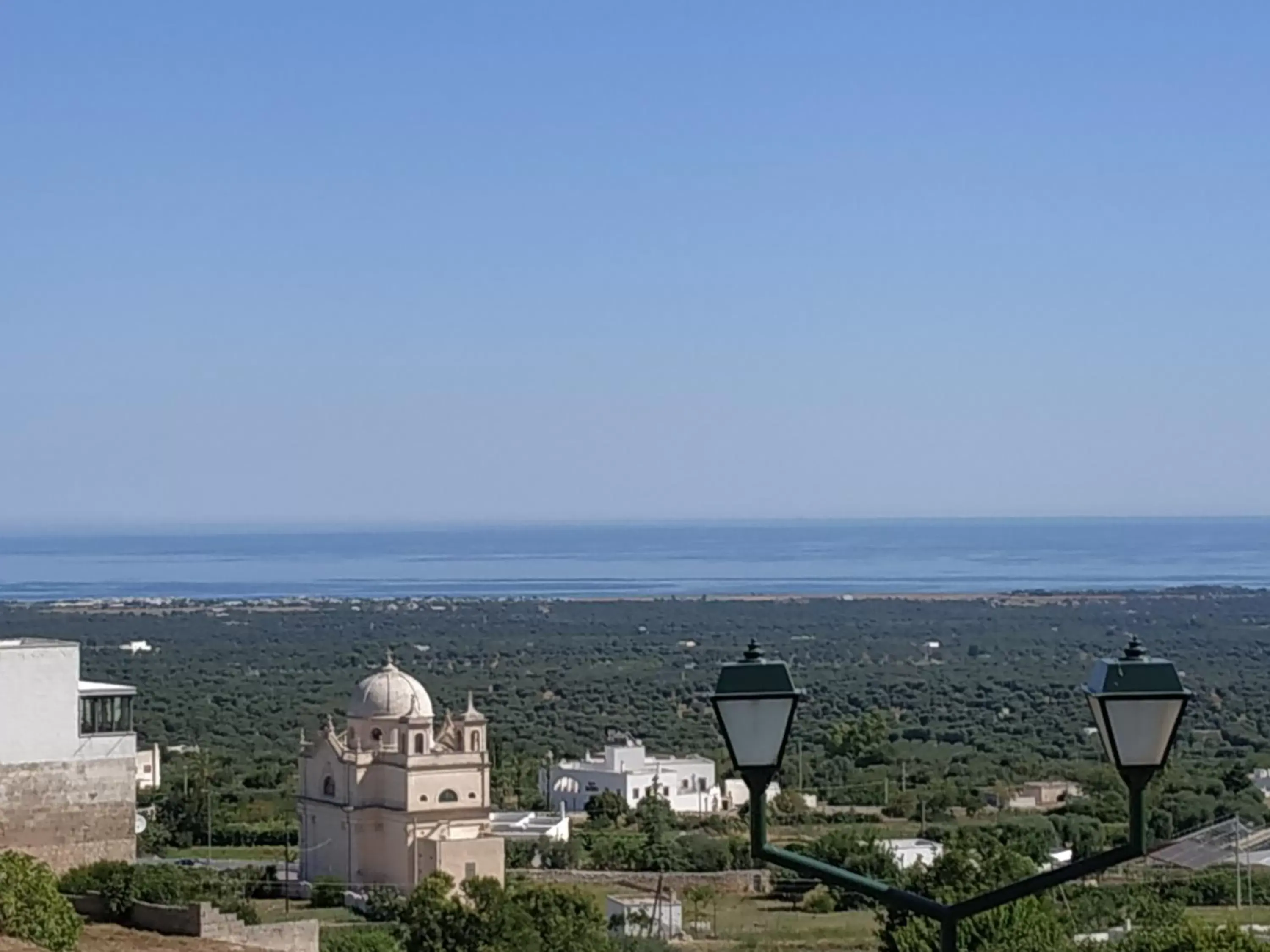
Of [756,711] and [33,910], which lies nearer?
[756,711]

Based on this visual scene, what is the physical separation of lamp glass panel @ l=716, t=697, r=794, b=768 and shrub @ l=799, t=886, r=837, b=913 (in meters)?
22.3

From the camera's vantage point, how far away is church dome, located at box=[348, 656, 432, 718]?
28.0 meters

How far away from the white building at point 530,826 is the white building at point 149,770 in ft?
23.6

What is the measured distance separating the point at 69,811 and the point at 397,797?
19.3 feet

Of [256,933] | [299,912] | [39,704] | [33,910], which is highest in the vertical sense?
[39,704]

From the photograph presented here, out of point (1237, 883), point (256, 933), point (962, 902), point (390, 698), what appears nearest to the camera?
point (962, 902)

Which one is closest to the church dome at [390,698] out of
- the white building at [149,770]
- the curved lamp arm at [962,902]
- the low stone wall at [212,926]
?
the low stone wall at [212,926]

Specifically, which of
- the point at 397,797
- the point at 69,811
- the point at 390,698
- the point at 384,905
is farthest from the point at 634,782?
the point at 69,811

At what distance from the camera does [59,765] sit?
72.1 feet

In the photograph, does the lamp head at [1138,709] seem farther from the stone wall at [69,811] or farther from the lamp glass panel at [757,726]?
the stone wall at [69,811]

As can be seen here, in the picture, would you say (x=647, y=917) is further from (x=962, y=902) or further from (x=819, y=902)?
(x=962, y=902)

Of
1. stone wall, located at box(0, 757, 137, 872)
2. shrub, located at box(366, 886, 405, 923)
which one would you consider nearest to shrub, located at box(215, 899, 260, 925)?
stone wall, located at box(0, 757, 137, 872)

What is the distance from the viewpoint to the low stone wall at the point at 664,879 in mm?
28984

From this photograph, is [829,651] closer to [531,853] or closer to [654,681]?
[654,681]
